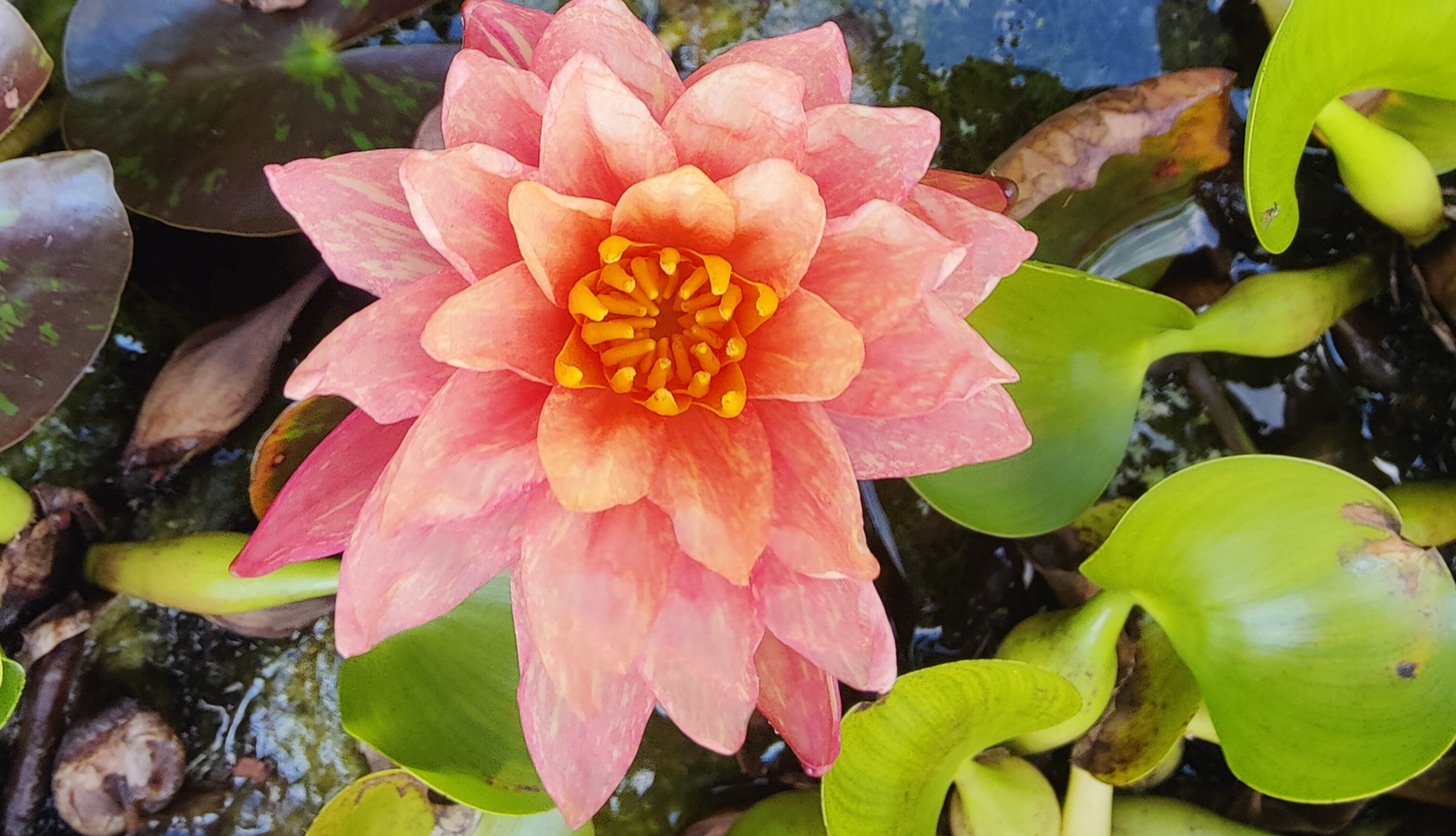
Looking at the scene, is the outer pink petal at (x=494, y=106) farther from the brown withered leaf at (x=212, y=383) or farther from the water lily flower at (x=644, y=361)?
the brown withered leaf at (x=212, y=383)

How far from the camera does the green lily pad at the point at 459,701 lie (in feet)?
2.18

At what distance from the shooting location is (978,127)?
0.84 meters

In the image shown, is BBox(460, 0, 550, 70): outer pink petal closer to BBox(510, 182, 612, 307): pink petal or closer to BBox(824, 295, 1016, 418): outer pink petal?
BBox(510, 182, 612, 307): pink petal

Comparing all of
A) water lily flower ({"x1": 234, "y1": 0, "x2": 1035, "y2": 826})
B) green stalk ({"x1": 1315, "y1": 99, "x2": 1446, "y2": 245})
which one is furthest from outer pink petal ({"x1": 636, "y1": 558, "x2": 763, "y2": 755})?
green stalk ({"x1": 1315, "y1": 99, "x2": 1446, "y2": 245})

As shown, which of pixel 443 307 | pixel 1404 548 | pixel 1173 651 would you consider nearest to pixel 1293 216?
pixel 1404 548

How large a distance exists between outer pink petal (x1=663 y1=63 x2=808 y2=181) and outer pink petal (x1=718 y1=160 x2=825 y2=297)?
0.02 meters

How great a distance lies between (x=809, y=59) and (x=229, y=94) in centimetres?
52

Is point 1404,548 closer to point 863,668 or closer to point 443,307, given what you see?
point 863,668

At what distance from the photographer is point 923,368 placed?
0.45 m

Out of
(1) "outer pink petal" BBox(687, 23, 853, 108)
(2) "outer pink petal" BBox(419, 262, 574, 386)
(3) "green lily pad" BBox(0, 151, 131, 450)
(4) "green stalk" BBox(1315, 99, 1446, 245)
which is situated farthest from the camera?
(4) "green stalk" BBox(1315, 99, 1446, 245)

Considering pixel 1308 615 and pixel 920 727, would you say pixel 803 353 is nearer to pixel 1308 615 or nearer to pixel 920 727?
pixel 920 727

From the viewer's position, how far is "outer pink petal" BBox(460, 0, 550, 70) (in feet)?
1.82

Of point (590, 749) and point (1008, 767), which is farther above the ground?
point (590, 749)

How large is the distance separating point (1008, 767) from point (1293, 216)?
1.69 feet
